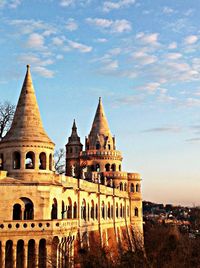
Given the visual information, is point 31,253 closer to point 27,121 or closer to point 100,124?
point 27,121

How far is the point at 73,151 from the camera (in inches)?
2141

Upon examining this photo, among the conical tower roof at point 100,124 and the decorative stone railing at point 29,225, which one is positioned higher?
the conical tower roof at point 100,124

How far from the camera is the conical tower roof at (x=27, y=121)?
27.1 metres

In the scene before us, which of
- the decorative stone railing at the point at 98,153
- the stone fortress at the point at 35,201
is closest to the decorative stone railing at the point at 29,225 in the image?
the stone fortress at the point at 35,201

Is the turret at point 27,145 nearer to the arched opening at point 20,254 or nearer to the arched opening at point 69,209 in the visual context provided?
the arched opening at point 20,254

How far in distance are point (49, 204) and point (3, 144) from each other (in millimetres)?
4642

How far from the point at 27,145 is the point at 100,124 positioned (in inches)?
1160

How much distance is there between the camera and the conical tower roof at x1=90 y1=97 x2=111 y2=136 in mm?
55375

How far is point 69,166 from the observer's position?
5406 cm

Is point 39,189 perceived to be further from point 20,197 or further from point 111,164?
point 111,164

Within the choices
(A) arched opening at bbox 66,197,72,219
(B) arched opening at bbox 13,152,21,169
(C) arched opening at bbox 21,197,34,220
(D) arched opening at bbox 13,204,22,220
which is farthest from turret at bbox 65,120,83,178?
(D) arched opening at bbox 13,204,22,220

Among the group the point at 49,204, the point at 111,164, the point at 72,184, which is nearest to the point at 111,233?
the point at 111,164

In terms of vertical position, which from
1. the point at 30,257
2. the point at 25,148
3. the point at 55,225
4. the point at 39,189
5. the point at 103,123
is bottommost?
the point at 30,257

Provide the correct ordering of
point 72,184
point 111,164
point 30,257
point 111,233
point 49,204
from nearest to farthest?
point 30,257 → point 49,204 → point 72,184 → point 111,233 → point 111,164
